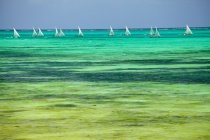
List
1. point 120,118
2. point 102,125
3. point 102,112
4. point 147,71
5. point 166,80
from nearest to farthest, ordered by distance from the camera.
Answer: point 102,125 < point 120,118 < point 102,112 < point 166,80 < point 147,71

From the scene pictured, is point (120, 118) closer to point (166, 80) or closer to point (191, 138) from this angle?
point (191, 138)

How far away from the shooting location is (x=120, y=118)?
12.6 meters

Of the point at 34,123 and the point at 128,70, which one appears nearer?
the point at 34,123

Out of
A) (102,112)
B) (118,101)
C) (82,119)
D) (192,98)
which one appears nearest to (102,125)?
(82,119)

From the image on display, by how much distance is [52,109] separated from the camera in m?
14.0

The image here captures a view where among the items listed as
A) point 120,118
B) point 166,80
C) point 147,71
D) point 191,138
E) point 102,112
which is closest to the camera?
point 191,138

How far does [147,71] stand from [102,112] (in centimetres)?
1251

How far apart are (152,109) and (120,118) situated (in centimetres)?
150

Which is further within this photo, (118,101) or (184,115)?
(118,101)

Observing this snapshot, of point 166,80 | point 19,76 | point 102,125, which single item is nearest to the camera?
point 102,125

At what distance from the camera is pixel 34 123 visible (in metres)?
12.1

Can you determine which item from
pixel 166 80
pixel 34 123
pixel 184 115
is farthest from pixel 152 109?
pixel 166 80

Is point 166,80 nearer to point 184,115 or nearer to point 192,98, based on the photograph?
point 192,98

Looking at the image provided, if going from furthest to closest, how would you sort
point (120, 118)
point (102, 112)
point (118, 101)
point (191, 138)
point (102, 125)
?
point (118, 101) < point (102, 112) < point (120, 118) < point (102, 125) < point (191, 138)
